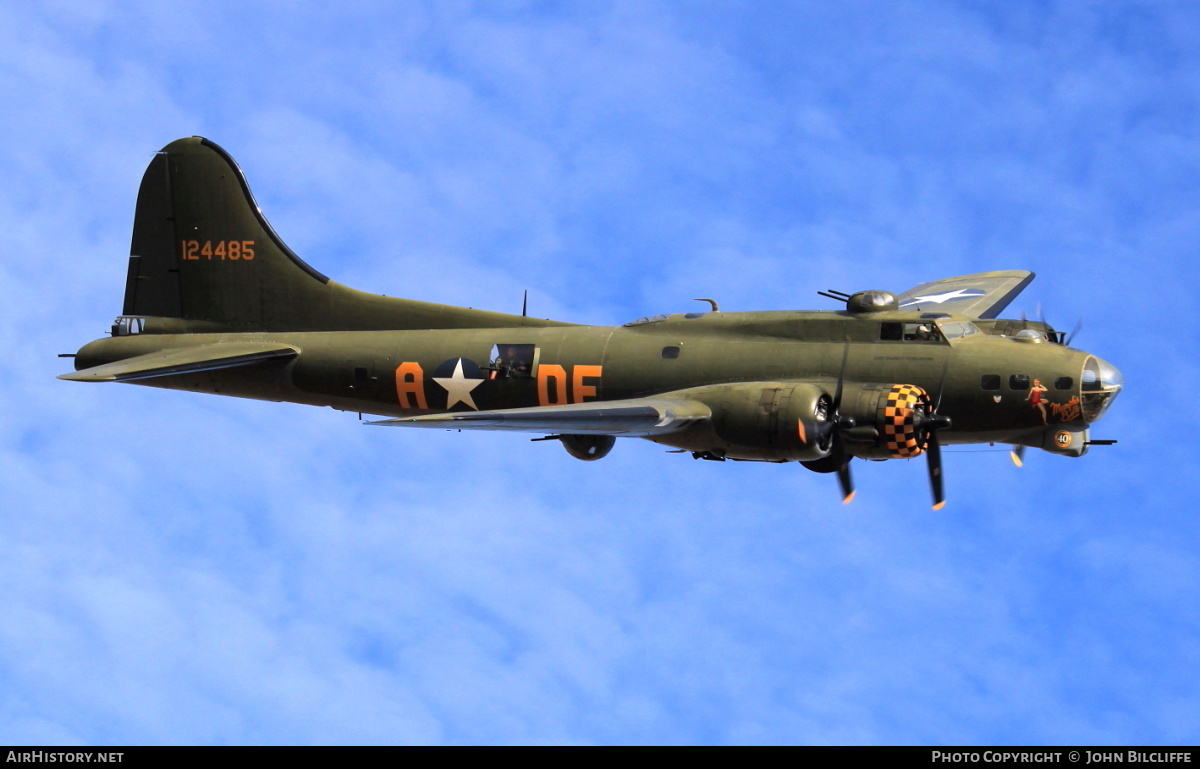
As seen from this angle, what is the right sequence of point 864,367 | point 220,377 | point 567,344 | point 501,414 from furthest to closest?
point 220,377
point 567,344
point 864,367
point 501,414

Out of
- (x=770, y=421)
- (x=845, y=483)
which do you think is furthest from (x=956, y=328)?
(x=770, y=421)

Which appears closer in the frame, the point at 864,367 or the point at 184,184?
the point at 864,367

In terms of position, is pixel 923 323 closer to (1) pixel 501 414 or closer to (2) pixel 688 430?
(2) pixel 688 430

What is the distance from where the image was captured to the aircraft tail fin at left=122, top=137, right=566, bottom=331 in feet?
103

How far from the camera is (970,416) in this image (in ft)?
86.6

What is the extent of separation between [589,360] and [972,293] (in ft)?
33.4

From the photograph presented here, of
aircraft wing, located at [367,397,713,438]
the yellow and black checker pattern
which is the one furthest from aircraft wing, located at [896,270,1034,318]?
aircraft wing, located at [367,397,713,438]

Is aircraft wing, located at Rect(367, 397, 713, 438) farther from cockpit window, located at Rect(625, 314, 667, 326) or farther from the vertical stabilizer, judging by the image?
the vertical stabilizer

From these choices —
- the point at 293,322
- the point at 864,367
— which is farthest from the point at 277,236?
the point at 864,367

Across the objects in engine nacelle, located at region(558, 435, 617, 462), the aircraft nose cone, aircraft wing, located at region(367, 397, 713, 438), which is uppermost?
the aircraft nose cone

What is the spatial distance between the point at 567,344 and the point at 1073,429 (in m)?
9.01

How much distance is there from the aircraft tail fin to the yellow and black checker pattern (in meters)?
11.4

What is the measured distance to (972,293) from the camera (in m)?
33.9

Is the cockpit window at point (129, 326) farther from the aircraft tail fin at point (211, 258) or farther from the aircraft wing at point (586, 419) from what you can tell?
the aircraft wing at point (586, 419)
